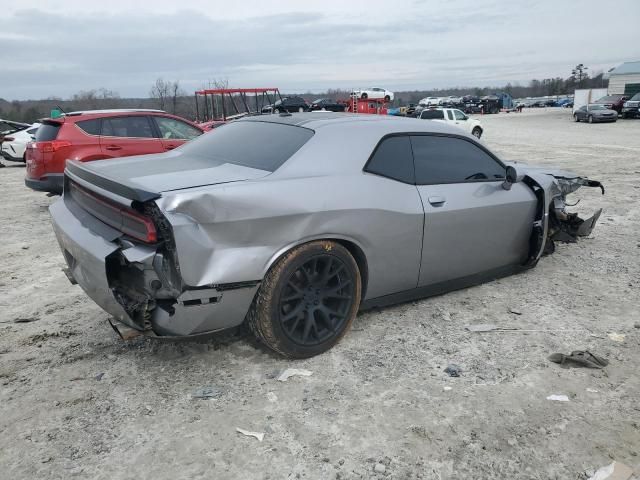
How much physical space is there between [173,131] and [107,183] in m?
6.12

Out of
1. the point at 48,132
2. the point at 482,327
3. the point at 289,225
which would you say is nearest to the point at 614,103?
the point at 48,132

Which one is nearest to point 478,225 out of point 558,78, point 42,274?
point 42,274

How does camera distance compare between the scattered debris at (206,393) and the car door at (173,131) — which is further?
the car door at (173,131)

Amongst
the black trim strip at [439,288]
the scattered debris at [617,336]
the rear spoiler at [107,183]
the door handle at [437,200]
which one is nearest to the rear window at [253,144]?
the rear spoiler at [107,183]

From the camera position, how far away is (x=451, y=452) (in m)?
2.49

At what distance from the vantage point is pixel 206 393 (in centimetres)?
299

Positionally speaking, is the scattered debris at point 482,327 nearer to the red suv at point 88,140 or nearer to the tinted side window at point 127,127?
the red suv at point 88,140

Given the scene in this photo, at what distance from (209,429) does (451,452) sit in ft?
4.05

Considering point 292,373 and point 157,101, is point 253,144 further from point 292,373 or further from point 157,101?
point 157,101

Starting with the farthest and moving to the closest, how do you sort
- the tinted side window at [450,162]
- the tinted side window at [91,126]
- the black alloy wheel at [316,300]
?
the tinted side window at [91,126] → the tinted side window at [450,162] → the black alloy wheel at [316,300]

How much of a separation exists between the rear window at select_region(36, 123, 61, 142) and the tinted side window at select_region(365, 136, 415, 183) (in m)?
6.03

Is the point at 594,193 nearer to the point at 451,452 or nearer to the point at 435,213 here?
the point at 435,213

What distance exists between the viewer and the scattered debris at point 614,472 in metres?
2.32

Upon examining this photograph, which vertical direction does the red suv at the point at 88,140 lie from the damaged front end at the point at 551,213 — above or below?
above
